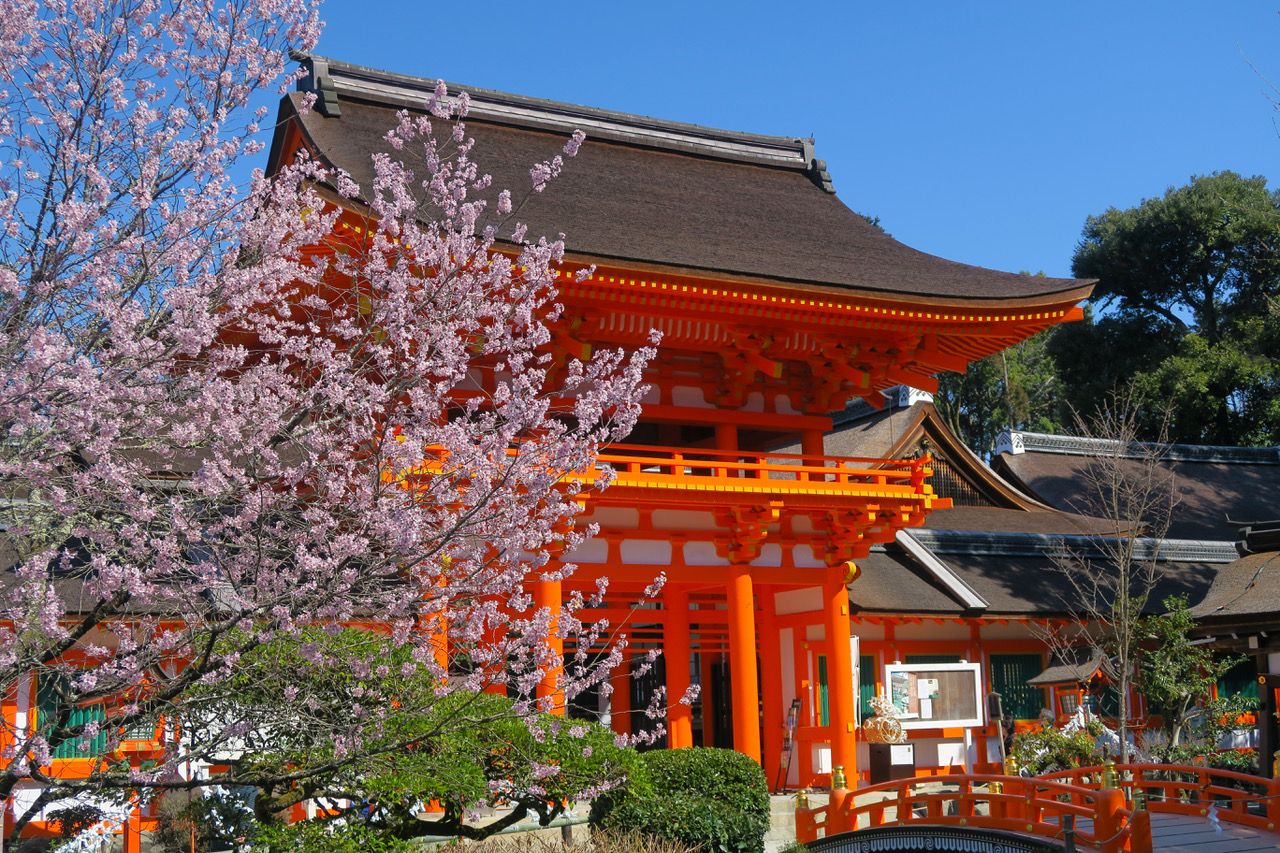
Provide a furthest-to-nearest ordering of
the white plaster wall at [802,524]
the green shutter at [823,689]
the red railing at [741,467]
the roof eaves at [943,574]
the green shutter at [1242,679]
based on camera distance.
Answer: the green shutter at [1242,679] → the roof eaves at [943,574] → the green shutter at [823,689] → the white plaster wall at [802,524] → the red railing at [741,467]

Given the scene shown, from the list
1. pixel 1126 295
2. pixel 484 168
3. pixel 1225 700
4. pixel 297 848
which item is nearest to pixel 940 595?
pixel 1225 700

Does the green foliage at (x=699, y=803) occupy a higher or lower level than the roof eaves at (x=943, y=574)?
lower

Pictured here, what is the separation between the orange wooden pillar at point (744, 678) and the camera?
15.4 metres

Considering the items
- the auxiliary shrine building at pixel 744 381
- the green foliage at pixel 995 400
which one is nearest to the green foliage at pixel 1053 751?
the auxiliary shrine building at pixel 744 381

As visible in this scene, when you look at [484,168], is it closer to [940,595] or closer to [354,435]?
[940,595]

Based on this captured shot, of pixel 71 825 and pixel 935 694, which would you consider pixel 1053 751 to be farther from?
pixel 71 825

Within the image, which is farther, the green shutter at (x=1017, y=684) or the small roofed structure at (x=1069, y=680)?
the green shutter at (x=1017, y=684)

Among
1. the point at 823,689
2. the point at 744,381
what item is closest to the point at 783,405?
the point at 744,381

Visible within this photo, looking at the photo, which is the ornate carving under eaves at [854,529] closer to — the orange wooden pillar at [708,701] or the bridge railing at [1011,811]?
the bridge railing at [1011,811]

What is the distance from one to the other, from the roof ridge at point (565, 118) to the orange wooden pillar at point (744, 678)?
8.15 m

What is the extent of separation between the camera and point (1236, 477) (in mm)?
30250

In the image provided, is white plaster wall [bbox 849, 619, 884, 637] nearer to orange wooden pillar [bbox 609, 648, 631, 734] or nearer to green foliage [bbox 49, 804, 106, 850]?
orange wooden pillar [bbox 609, 648, 631, 734]

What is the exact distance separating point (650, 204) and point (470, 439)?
10995 millimetres

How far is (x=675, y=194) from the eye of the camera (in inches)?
747
